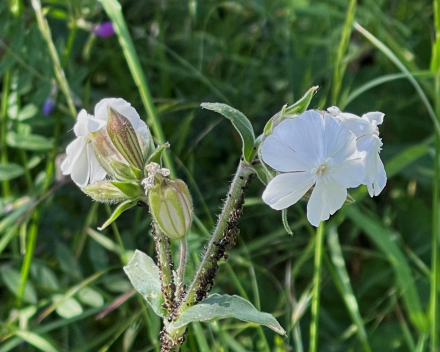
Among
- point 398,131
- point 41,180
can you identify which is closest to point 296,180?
point 41,180

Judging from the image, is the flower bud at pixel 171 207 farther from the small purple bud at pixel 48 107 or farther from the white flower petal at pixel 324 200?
the small purple bud at pixel 48 107

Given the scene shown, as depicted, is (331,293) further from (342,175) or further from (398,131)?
(342,175)

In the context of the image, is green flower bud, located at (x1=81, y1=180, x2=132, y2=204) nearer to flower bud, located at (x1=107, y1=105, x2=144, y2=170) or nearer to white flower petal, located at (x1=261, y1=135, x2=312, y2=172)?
flower bud, located at (x1=107, y1=105, x2=144, y2=170)

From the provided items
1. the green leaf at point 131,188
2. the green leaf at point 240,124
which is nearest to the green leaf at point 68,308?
the green leaf at point 131,188

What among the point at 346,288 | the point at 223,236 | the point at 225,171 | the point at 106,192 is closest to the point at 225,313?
the point at 223,236

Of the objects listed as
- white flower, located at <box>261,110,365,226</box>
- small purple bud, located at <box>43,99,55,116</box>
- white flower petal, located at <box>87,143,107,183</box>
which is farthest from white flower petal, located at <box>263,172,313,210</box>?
small purple bud, located at <box>43,99,55,116</box>

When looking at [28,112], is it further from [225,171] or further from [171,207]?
[171,207]
